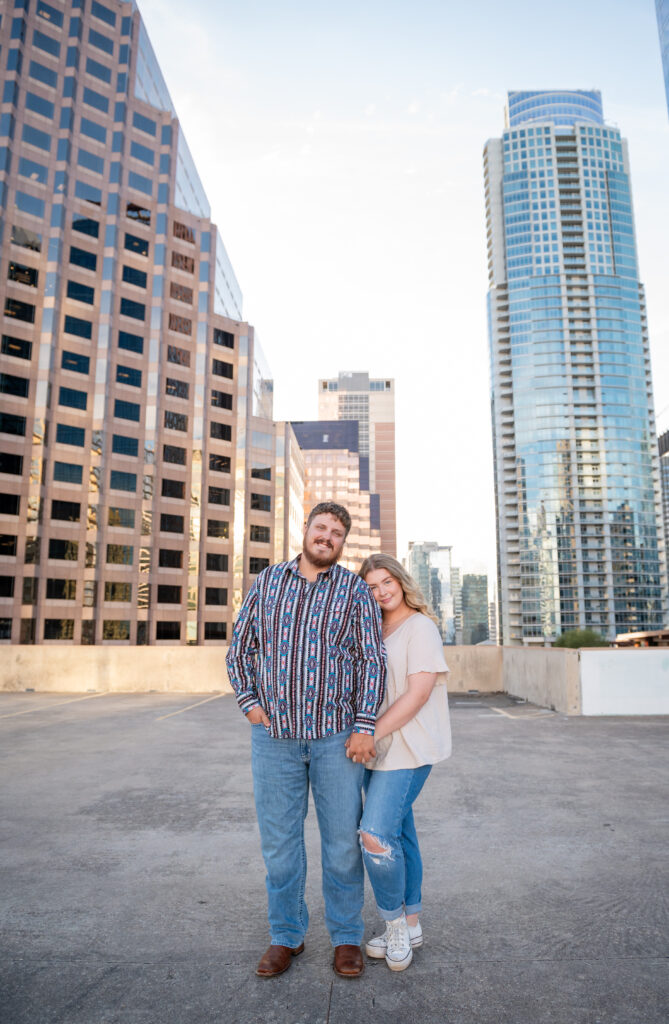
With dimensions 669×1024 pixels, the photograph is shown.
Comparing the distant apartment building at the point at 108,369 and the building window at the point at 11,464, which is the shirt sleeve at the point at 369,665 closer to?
the distant apartment building at the point at 108,369

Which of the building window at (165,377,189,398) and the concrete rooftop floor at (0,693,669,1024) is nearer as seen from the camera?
the concrete rooftop floor at (0,693,669,1024)

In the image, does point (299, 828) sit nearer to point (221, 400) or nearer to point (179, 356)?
point (179, 356)

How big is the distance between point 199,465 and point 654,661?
50732 mm

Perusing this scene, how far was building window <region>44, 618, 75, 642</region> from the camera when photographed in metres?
47.6

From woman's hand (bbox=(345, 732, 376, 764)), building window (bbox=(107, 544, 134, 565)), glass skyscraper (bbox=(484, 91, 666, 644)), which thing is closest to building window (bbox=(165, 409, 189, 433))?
building window (bbox=(107, 544, 134, 565))

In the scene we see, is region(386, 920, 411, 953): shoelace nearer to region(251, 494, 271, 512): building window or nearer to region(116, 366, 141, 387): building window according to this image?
region(116, 366, 141, 387): building window

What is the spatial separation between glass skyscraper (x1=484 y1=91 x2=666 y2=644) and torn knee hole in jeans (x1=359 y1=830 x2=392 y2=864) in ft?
441

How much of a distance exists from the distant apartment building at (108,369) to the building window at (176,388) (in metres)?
0.20

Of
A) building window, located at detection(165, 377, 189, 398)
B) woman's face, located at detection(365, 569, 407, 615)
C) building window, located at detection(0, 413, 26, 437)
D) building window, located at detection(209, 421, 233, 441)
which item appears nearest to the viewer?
woman's face, located at detection(365, 569, 407, 615)

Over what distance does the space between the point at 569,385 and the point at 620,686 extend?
453 ft

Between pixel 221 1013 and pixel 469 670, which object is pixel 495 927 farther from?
pixel 469 670

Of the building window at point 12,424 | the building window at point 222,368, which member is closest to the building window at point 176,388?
the building window at point 222,368

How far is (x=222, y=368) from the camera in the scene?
61.8 m

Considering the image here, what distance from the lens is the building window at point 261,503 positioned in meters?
62.2
